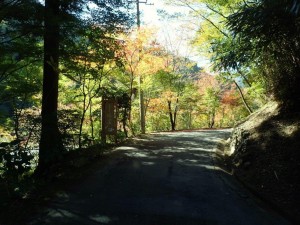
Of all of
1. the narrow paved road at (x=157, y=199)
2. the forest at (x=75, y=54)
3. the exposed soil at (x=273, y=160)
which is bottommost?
the narrow paved road at (x=157, y=199)

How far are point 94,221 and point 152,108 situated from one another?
21385 millimetres

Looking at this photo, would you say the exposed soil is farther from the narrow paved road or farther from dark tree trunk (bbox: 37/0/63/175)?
dark tree trunk (bbox: 37/0/63/175)

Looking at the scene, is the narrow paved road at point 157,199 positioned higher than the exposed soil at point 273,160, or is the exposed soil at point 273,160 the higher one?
the exposed soil at point 273,160

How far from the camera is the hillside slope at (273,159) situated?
17.6 feet

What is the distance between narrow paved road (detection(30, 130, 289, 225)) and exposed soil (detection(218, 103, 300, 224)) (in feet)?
1.05

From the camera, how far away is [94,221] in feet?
15.0

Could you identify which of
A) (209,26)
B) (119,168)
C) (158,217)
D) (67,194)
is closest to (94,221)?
(158,217)

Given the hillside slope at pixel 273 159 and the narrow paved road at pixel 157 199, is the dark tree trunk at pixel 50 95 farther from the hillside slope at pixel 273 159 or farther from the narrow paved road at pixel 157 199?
the hillside slope at pixel 273 159

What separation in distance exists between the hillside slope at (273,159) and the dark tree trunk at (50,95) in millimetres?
4232

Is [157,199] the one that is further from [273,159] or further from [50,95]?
[50,95]

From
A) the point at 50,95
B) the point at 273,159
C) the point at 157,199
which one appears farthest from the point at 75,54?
the point at 273,159

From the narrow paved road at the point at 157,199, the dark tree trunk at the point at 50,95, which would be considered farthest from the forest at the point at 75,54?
the narrow paved road at the point at 157,199

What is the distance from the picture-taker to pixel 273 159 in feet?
21.2

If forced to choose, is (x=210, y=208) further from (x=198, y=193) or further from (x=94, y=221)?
(x=94, y=221)
